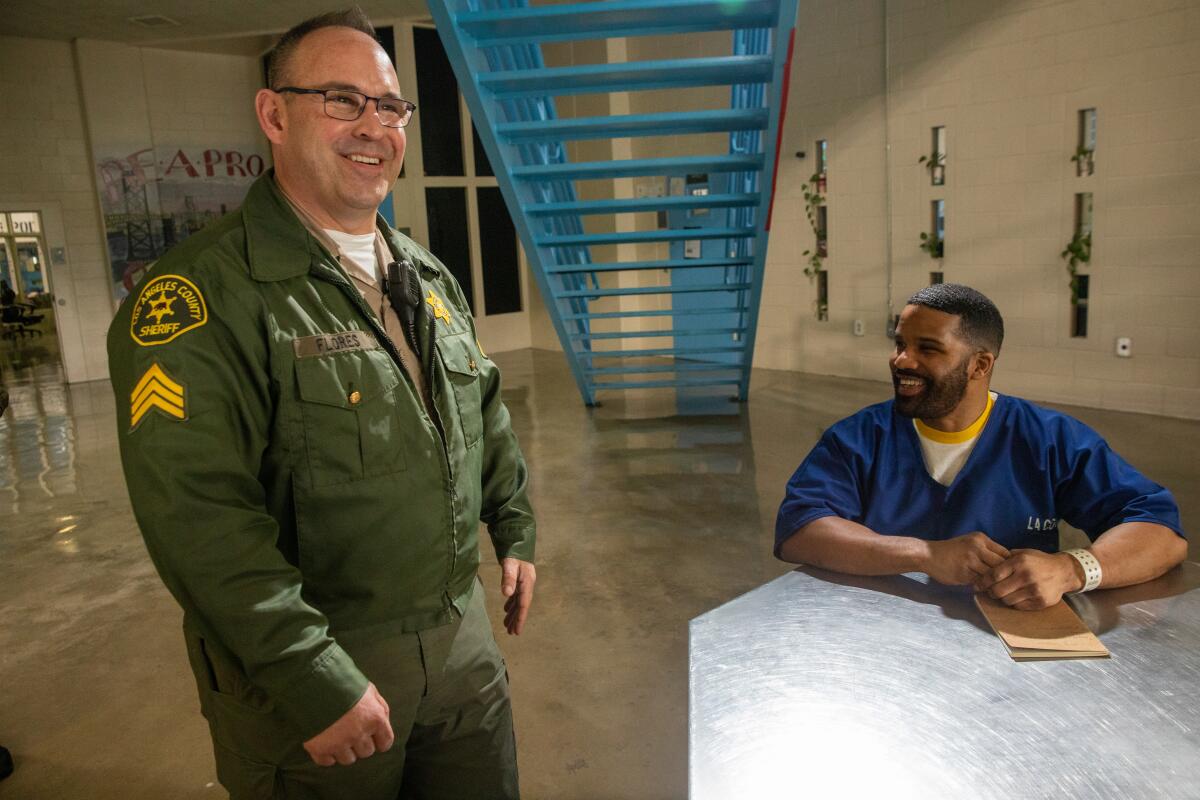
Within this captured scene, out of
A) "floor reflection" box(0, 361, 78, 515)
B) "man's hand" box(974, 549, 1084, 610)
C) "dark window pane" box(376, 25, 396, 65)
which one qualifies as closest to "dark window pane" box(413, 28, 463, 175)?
"dark window pane" box(376, 25, 396, 65)

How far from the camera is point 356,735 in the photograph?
1.19m

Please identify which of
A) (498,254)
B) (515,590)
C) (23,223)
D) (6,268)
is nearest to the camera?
(515,590)

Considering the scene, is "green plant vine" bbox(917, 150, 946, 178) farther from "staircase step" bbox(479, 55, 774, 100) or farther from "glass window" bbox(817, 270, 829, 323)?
"staircase step" bbox(479, 55, 774, 100)

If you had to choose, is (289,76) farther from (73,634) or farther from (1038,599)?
(73,634)

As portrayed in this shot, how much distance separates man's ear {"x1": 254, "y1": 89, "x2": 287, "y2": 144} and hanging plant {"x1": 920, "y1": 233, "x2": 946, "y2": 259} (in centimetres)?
590

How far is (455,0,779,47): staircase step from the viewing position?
3564mm

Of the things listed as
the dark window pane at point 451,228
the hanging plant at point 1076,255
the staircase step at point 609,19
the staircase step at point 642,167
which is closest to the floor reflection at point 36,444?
the staircase step at point 642,167

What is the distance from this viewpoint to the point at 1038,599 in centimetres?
142

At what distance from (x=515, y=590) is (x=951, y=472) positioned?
0.97m

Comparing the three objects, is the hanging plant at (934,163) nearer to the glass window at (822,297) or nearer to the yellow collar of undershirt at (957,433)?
the glass window at (822,297)

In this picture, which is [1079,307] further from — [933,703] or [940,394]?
[933,703]

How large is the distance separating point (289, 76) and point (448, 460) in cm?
64

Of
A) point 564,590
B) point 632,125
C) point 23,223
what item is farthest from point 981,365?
point 23,223

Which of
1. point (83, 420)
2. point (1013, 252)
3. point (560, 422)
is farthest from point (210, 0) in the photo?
point (1013, 252)
